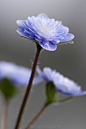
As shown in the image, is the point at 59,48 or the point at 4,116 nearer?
the point at 4,116

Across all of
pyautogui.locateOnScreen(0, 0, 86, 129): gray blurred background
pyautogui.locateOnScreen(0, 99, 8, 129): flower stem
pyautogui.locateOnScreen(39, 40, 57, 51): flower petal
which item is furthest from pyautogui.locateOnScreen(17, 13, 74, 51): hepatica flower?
pyautogui.locateOnScreen(0, 0, 86, 129): gray blurred background

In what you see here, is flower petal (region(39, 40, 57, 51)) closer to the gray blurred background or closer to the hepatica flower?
the hepatica flower

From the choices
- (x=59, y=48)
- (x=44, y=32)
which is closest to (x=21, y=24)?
(x=44, y=32)

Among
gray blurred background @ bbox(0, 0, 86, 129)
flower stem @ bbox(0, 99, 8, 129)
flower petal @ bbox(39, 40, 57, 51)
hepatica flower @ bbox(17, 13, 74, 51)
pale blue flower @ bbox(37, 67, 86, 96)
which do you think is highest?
hepatica flower @ bbox(17, 13, 74, 51)

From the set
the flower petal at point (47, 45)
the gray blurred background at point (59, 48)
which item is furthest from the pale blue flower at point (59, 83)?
the gray blurred background at point (59, 48)

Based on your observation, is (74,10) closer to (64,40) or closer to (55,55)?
(55,55)

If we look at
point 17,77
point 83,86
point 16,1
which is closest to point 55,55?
point 83,86

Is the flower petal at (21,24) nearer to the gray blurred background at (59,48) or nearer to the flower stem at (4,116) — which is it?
the flower stem at (4,116)

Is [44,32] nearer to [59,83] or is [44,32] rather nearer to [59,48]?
[59,83]
